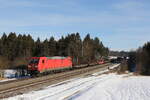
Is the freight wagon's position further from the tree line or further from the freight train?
the tree line

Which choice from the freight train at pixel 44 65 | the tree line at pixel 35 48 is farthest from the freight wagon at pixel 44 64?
the tree line at pixel 35 48

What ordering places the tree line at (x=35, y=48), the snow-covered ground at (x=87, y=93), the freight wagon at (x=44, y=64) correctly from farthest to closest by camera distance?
1. the tree line at (x=35, y=48)
2. the freight wagon at (x=44, y=64)
3. the snow-covered ground at (x=87, y=93)

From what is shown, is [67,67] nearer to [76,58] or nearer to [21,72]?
[21,72]

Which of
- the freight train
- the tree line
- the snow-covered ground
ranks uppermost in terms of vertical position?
the tree line

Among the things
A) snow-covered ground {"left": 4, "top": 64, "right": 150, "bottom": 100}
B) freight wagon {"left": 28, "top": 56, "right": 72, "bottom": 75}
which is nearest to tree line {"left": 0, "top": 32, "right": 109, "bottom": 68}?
freight wagon {"left": 28, "top": 56, "right": 72, "bottom": 75}

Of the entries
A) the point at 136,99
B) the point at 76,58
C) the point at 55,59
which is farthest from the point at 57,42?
the point at 136,99

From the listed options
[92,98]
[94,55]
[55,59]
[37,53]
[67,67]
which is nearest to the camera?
[92,98]

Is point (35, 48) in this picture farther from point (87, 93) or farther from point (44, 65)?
point (87, 93)

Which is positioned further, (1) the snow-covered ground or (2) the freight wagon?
(2) the freight wagon

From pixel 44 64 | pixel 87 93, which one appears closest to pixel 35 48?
pixel 44 64

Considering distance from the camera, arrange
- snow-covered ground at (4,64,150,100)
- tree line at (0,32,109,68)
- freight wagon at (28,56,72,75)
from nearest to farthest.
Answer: snow-covered ground at (4,64,150,100)
freight wagon at (28,56,72,75)
tree line at (0,32,109,68)

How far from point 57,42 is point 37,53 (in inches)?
575

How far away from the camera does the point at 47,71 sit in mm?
44250

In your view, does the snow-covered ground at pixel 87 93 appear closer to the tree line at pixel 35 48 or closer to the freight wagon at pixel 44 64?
the freight wagon at pixel 44 64
